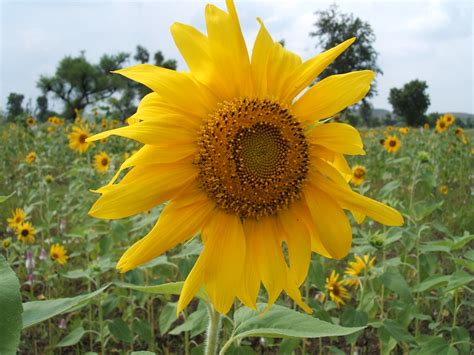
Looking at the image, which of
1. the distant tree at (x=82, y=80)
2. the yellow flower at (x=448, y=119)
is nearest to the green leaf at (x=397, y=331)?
the yellow flower at (x=448, y=119)

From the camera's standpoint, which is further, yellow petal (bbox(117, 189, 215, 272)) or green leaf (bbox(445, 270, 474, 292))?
green leaf (bbox(445, 270, 474, 292))

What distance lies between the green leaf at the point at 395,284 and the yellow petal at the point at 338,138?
3.81 feet

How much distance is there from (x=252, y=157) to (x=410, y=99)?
44.5 m

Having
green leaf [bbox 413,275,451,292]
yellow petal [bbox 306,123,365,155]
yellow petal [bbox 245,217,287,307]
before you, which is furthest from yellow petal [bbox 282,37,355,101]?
green leaf [bbox 413,275,451,292]

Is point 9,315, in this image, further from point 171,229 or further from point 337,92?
point 337,92

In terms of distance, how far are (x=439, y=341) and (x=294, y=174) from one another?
4.18 ft

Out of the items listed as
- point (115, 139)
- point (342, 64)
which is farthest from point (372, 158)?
point (342, 64)

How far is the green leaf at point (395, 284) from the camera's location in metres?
2.16

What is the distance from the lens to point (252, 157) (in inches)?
46.9

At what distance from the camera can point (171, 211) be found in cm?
114

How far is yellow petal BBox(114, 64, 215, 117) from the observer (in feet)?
3.56

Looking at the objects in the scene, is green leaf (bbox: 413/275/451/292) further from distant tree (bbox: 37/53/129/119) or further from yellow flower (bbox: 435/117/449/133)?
distant tree (bbox: 37/53/129/119)

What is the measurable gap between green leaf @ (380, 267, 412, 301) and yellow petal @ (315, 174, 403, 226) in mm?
1118

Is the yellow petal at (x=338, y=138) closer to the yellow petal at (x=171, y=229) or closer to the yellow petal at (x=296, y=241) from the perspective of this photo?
the yellow petal at (x=296, y=241)
